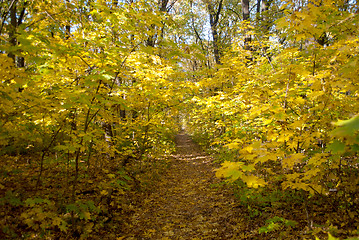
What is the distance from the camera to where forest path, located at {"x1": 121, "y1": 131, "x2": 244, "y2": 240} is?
13.7ft

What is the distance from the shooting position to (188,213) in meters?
5.16

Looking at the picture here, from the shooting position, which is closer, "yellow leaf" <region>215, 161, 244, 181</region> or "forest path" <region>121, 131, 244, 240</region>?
"yellow leaf" <region>215, 161, 244, 181</region>

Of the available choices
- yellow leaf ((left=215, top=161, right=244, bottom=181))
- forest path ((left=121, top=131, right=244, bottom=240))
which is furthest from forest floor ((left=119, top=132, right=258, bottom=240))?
yellow leaf ((left=215, top=161, right=244, bottom=181))

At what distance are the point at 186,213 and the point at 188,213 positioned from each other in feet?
0.19

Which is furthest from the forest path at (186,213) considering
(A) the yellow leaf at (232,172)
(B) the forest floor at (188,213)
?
(A) the yellow leaf at (232,172)

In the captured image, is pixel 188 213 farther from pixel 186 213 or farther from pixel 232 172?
pixel 232 172

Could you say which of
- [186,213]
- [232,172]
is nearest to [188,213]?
[186,213]

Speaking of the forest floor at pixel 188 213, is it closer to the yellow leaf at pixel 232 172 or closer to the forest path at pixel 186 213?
the forest path at pixel 186 213

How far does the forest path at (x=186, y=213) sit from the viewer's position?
13.7 feet

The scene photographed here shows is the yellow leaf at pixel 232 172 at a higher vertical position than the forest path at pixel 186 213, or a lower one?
higher

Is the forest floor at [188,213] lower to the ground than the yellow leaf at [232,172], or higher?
lower

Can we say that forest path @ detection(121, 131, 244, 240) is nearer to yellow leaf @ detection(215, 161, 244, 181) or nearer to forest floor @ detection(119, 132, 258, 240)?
forest floor @ detection(119, 132, 258, 240)

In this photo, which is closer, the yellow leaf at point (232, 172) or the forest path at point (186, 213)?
the yellow leaf at point (232, 172)

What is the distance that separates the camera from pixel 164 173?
868 centimetres
